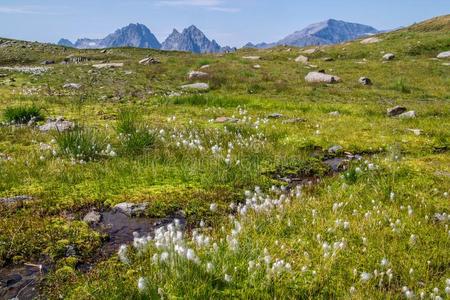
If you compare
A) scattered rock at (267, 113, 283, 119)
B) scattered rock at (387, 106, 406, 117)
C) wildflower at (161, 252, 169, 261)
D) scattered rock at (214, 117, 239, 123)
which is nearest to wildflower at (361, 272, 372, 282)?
wildflower at (161, 252, 169, 261)

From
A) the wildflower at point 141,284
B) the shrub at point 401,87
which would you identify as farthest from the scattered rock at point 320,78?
the wildflower at point 141,284

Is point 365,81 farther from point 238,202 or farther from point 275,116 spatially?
point 238,202

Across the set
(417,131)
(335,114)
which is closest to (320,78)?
(335,114)

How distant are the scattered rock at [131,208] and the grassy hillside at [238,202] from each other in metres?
0.11

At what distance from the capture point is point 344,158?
12.1 meters

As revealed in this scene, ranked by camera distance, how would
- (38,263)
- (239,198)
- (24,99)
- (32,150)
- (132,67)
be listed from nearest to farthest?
(38,263), (239,198), (32,150), (24,99), (132,67)

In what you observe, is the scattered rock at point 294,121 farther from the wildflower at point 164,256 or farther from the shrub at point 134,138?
the wildflower at point 164,256

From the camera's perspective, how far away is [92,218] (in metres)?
7.50

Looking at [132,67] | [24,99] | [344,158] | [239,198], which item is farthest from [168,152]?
[132,67]

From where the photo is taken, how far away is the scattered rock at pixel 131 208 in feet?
25.6

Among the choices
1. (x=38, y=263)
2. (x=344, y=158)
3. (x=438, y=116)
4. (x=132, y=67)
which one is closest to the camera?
(x=38, y=263)

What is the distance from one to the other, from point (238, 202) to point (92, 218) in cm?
272

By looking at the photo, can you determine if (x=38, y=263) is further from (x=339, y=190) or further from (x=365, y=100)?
(x=365, y=100)

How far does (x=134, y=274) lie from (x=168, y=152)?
5.22m
